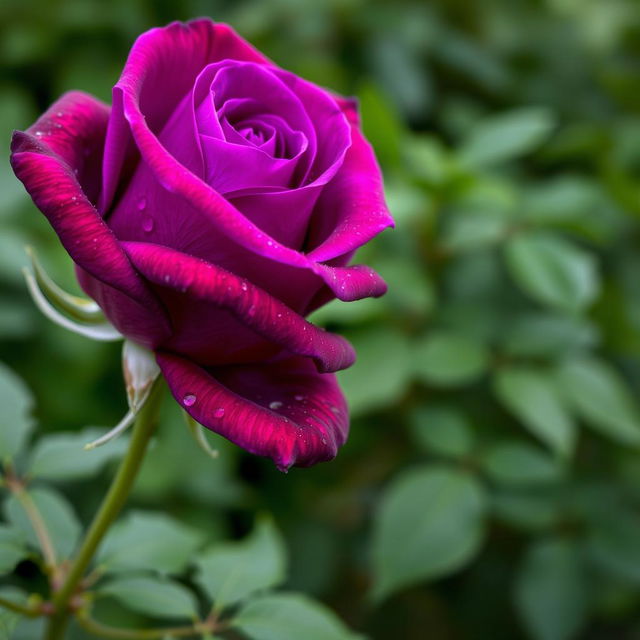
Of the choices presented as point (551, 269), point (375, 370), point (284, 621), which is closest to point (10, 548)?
point (284, 621)

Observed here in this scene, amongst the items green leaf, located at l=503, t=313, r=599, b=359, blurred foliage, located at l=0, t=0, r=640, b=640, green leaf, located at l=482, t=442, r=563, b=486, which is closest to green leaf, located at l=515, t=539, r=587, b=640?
blurred foliage, located at l=0, t=0, r=640, b=640

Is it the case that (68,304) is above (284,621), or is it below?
above

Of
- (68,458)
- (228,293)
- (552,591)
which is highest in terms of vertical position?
(228,293)

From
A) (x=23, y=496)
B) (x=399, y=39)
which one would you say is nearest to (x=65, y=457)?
(x=23, y=496)

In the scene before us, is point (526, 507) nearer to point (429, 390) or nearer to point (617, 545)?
point (617, 545)

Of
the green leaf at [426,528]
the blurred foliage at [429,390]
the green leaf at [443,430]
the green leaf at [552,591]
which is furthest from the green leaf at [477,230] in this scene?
the green leaf at [552,591]

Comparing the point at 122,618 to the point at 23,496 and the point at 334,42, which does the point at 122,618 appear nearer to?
the point at 23,496

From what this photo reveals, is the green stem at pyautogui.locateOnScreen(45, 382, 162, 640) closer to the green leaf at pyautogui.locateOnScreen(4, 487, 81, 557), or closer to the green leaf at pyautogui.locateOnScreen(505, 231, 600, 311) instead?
the green leaf at pyautogui.locateOnScreen(4, 487, 81, 557)
